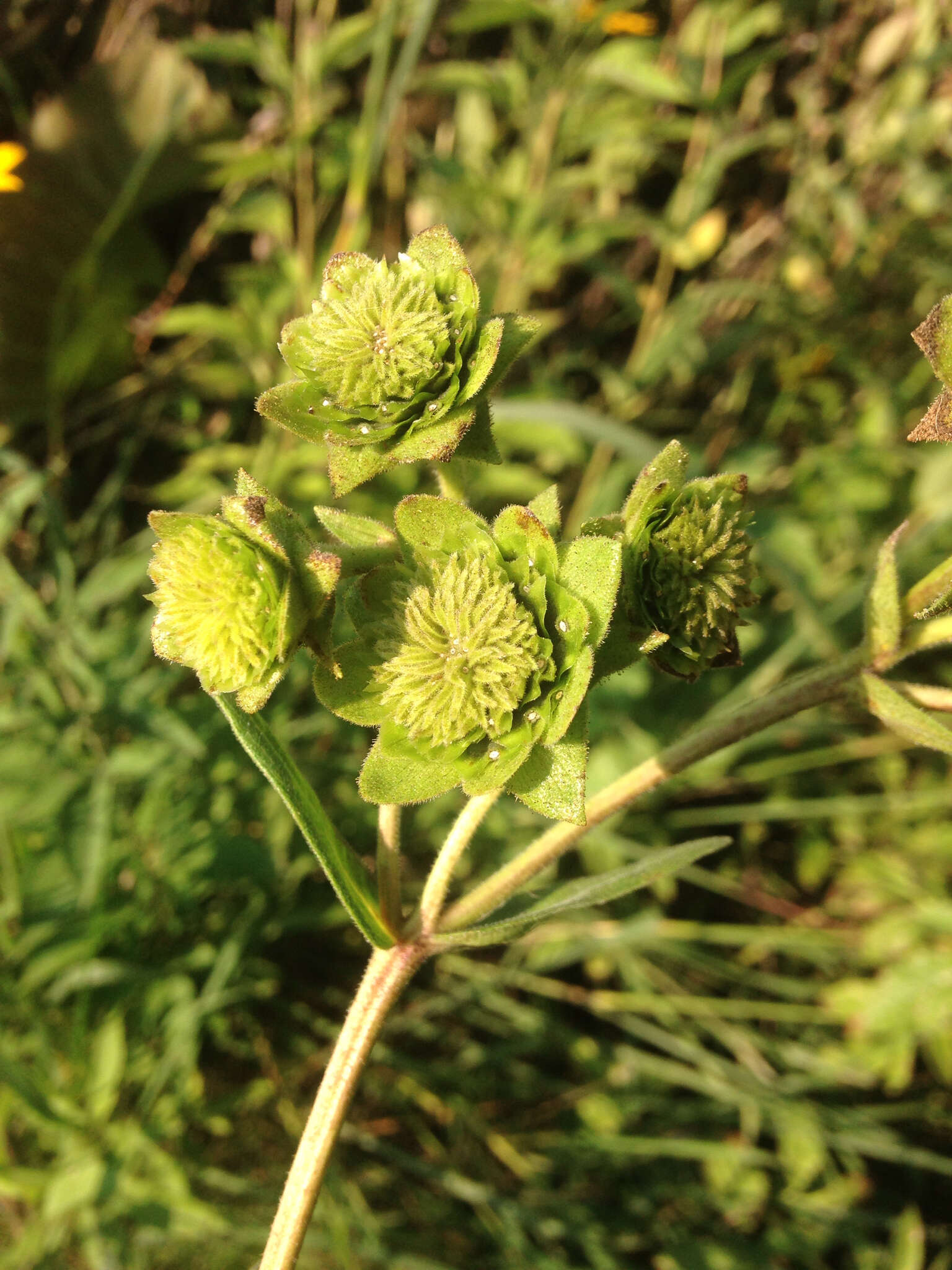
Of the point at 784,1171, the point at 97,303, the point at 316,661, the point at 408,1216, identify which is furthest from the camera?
the point at 97,303

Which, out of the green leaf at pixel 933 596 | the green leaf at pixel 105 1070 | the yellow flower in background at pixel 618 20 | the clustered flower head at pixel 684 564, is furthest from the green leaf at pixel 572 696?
the yellow flower in background at pixel 618 20

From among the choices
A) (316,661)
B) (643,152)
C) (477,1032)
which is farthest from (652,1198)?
(643,152)

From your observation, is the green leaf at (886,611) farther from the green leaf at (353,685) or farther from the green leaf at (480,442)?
the green leaf at (353,685)

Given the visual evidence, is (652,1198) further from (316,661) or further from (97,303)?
(97,303)

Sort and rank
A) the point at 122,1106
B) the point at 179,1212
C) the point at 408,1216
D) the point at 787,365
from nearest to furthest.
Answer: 1. the point at 179,1212
2. the point at 122,1106
3. the point at 408,1216
4. the point at 787,365

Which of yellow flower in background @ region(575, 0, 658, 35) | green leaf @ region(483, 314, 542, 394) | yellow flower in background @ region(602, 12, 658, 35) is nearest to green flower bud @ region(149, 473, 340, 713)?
green leaf @ region(483, 314, 542, 394)
